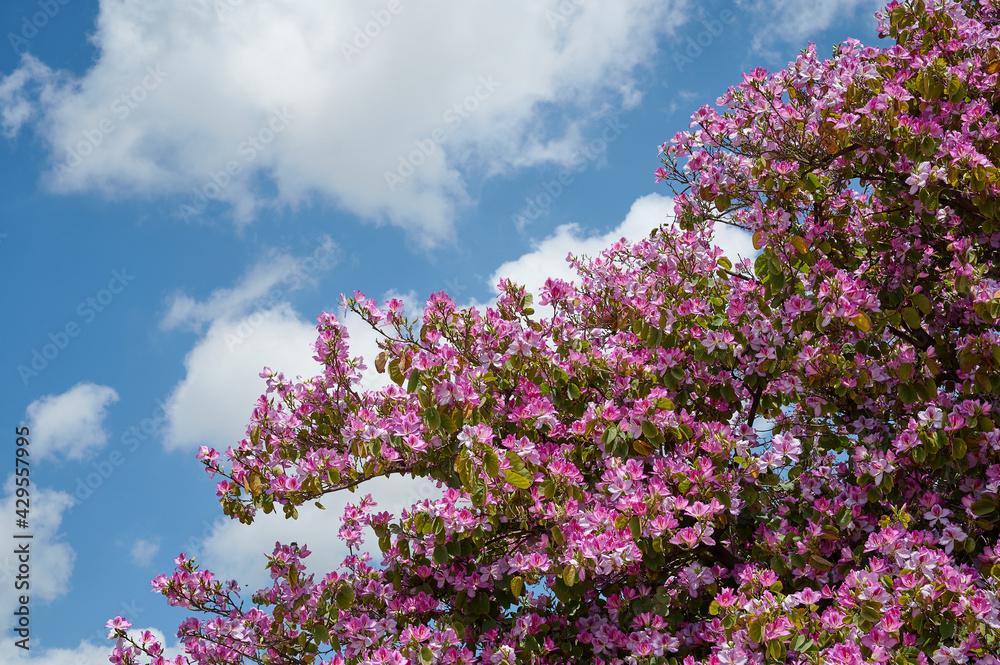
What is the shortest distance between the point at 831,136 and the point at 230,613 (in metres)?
6.28

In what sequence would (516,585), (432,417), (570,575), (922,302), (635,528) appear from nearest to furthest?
1. (570,575)
2. (635,528)
3. (432,417)
4. (516,585)
5. (922,302)

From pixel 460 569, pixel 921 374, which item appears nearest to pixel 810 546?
pixel 921 374

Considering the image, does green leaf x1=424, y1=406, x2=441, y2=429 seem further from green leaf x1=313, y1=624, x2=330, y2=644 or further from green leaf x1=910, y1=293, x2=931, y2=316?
green leaf x1=910, y1=293, x2=931, y2=316

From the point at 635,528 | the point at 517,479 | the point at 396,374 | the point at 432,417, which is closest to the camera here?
the point at 635,528

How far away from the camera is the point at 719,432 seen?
566cm

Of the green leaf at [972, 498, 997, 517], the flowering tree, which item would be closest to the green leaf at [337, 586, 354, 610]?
the flowering tree

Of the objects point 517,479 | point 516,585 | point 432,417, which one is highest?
point 432,417

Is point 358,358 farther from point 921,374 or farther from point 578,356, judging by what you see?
point 921,374

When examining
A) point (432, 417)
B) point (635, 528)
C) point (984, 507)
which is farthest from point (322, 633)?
point (984, 507)

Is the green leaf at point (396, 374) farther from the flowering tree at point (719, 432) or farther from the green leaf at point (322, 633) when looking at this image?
the green leaf at point (322, 633)

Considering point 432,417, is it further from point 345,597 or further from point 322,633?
point 322,633

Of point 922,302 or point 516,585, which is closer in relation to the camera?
point 516,585

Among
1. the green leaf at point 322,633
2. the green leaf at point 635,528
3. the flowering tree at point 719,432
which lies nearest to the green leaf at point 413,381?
the flowering tree at point 719,432

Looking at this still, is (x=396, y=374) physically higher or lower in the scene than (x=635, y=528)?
higher
